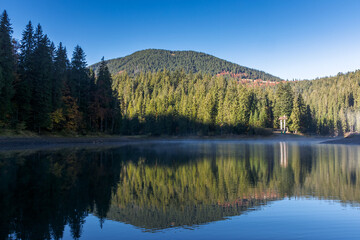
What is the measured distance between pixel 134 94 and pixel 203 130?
5134cm

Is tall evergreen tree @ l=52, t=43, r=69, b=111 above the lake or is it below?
above

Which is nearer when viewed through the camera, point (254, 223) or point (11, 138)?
point (254, 223)

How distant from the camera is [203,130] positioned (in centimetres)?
8712

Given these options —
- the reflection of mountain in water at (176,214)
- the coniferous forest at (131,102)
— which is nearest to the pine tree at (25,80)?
the coniferous forest at (131,102)

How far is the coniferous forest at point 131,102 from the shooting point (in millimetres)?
41812

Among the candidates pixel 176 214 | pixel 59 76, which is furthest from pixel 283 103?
pixel 176 214

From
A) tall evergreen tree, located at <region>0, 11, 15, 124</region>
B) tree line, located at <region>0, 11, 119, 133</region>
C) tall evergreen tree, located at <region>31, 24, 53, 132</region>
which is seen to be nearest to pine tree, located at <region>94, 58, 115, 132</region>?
tree line, located at <region>0, 11, 119, 133</region>

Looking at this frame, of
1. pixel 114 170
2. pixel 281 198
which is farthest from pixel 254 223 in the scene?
pixel 114 170

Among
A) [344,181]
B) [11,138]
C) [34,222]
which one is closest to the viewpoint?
[34,222]

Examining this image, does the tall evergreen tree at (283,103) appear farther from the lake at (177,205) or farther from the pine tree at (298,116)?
the lake at (177,205)

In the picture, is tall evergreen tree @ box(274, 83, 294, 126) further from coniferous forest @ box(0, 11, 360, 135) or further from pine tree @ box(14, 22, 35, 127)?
pine tree @ box(14, 22, 35, 127)

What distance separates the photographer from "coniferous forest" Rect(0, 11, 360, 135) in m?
41.8

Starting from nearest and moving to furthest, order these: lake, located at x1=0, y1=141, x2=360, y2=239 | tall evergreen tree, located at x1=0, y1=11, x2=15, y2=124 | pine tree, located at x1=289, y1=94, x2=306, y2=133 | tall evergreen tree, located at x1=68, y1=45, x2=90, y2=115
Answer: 1. lake, located at x1=0, y1=141, x2=360, y2=239
2. tall evergreen tree, located at x1=0, y1=11, x2=15, y2=124
3. tall evergreen tree, located at x1=68, y1=45, x2=90, y2=115
4. pine tree, located at x1=289, y1=94, x2=306, y2=133

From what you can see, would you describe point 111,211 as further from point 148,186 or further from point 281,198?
point 281,198
